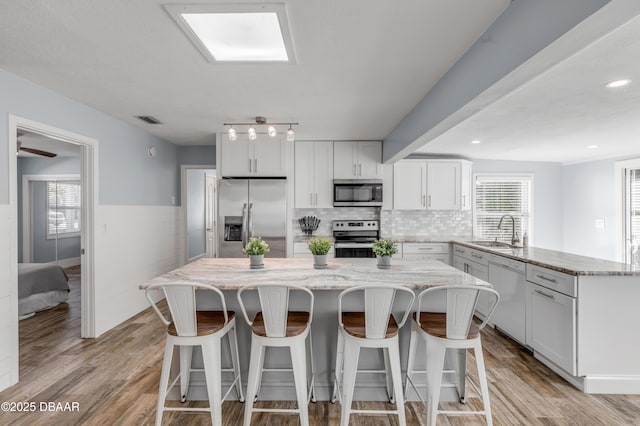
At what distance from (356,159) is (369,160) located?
0.20 metres

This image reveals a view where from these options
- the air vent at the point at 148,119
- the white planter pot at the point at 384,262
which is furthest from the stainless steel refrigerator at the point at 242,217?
the white planter pot at the point at 384,262

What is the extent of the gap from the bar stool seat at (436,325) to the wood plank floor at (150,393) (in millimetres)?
618

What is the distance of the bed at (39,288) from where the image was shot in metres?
4.10

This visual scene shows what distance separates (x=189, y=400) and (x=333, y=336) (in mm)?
1114

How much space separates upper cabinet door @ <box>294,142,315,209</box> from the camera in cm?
494

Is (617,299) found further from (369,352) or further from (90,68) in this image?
(90,68)

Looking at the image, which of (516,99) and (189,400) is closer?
(189,400)

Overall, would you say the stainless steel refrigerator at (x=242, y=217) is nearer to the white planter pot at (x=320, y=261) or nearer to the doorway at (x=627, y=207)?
the white planter pot at (x=320, y=261)

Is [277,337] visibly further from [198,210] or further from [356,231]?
[198,210]

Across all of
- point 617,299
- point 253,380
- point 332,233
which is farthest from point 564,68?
point 332,233

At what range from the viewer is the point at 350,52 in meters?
2.16

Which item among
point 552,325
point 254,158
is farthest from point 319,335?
point 254,158

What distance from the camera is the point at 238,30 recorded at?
1935 mm

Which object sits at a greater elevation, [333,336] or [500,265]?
[500,265]
